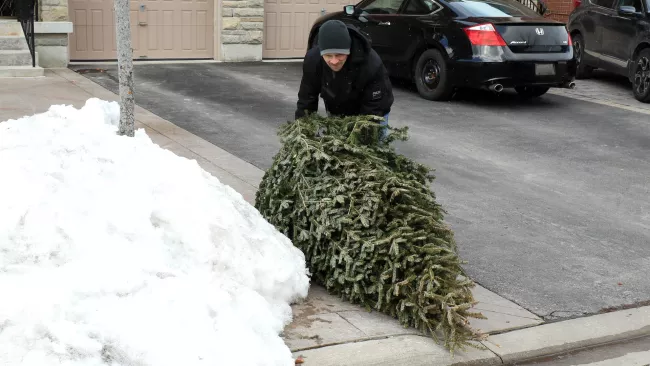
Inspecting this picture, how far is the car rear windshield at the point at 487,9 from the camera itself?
12.8 m

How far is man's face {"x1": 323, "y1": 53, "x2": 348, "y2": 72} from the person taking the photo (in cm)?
574

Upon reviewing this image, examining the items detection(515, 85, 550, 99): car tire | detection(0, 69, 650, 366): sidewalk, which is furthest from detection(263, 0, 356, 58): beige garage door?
detection(0, 69, 650, 366): sidewalk

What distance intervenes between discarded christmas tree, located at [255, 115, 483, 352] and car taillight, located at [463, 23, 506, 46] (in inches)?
271

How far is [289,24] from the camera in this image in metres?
17.7

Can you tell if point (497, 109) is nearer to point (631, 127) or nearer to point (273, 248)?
point (631, 127)

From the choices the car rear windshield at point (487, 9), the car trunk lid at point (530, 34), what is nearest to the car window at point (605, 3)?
the car rear windshield at point (487, 9)

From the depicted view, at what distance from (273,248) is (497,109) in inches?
325

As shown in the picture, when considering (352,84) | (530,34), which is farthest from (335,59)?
(530,34)

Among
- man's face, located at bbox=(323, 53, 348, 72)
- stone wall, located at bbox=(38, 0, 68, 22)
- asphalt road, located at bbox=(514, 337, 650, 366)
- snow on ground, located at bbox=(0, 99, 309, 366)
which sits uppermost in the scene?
man's face, located at bbox=(323, 53, 348, 72)

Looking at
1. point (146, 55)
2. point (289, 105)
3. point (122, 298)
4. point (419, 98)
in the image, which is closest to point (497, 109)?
point (419, 98)

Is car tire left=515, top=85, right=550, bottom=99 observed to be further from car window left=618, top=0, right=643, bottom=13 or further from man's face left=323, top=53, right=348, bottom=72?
man's face left=323, top=53, right=348, bottom=72

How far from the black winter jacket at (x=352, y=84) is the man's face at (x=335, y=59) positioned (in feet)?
0.36

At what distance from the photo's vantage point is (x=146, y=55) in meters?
16.4

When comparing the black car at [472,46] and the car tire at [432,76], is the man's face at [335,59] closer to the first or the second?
the black car at [472,46]
